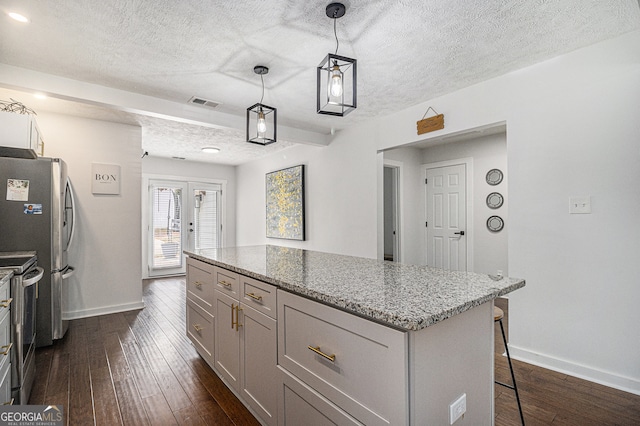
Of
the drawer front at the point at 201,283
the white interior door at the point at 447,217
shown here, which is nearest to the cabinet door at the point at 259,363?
the drawer front at the point at 201,283

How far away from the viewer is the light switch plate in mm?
2336

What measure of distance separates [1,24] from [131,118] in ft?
5.93

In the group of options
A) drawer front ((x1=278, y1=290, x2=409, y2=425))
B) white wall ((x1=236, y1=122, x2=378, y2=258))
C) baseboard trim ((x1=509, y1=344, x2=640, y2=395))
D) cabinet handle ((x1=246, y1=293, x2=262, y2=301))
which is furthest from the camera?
white wall ((x1=236, y1=122, x2=378, y2=258))

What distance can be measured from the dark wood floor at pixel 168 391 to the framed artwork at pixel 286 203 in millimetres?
2688

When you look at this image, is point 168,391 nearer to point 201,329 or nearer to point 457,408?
point 201,329

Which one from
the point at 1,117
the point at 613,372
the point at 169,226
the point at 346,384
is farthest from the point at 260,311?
the point at 169,226

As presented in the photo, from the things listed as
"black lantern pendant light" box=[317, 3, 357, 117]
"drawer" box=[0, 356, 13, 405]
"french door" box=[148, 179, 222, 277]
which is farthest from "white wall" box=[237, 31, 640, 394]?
"french door" box=[148, 179, 222, 277]

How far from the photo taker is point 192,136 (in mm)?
4684

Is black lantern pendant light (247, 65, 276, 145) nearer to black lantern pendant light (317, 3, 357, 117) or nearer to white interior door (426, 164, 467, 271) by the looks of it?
black lantern pendant light (317, 3, 357, 117)

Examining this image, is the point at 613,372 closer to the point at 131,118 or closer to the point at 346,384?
the point at 346,384

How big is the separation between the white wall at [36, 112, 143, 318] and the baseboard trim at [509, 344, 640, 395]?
426 cm

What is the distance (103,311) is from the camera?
386cm

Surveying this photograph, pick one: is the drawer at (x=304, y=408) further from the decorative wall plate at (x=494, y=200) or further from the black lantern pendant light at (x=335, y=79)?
the decorative wall plate at (x=494, y=200)

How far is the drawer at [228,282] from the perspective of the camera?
1.93 meters
